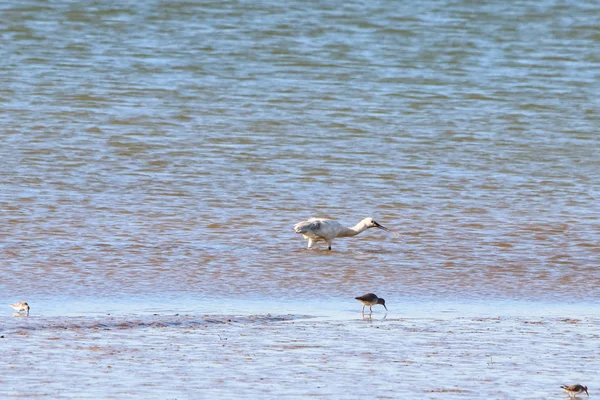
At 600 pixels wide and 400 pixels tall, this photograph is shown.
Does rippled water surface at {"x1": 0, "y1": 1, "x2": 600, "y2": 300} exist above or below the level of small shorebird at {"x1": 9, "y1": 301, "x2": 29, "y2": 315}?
above

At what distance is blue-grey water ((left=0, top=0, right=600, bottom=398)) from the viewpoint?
35.1ft

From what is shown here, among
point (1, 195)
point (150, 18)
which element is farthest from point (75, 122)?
point (150, 18)

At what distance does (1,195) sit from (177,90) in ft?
23.7

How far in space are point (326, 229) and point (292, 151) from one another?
483 cm

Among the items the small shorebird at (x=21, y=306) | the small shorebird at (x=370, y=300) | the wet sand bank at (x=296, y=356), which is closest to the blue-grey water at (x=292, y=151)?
the small shorebird at (x=21, y=306)

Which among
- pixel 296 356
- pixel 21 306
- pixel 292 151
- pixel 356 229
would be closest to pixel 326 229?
pixel 356 229

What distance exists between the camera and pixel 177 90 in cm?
2080

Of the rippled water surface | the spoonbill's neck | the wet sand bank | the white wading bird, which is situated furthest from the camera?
the spoonbill's neck

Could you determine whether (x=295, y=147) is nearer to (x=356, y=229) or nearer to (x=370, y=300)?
(x=356, y=229)

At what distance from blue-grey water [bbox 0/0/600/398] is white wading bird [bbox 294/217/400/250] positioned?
0.45 feet

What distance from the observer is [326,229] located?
12.1 meters

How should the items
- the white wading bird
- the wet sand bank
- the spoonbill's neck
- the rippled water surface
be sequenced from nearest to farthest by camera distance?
the wet sand bank, the rippled water surface, the white wading bird, the spoonbill's neck

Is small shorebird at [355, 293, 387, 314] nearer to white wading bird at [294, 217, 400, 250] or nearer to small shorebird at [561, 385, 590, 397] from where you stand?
small shorebird at [561, 385, 590, 397]

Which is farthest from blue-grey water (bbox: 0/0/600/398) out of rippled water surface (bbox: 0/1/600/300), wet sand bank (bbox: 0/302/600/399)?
wet sand bank (bbox: 0/302/600/399)
